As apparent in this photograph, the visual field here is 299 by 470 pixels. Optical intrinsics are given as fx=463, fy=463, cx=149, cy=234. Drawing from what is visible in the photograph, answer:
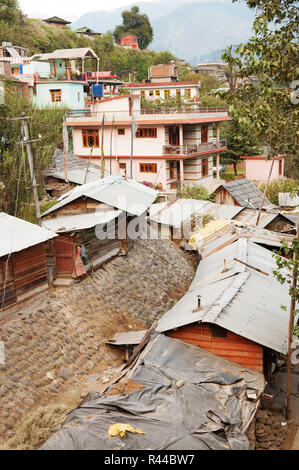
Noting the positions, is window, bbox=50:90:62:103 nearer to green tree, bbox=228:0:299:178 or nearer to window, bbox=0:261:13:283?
window, bbox=0:261:13:283

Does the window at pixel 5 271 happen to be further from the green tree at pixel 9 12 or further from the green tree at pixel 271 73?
the green tree at pixel 9 12

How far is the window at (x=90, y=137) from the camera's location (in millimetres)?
41031

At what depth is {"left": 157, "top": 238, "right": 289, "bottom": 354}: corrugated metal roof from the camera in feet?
46.9

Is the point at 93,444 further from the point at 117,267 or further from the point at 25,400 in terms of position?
the point at 117,267

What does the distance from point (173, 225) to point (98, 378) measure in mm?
13561

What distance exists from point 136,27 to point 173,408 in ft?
363

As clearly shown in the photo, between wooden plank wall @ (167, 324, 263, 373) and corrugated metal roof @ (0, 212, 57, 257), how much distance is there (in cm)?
590

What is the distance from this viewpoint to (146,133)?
38.9m

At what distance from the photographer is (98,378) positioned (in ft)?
50.5

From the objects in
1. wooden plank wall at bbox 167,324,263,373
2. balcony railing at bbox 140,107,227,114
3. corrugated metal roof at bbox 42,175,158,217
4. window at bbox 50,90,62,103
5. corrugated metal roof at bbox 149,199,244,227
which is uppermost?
window at bbox 50,90,62,103

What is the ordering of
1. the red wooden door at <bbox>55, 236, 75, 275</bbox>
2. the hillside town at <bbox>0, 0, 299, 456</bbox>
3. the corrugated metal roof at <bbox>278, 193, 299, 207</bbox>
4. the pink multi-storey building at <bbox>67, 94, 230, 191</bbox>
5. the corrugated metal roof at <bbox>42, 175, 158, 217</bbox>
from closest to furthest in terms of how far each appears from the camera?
1. the hillside town at <bbox>0, 0, 299, 456</bbox>
2. the red wooden door at <bbox>55, 236, 75, 275</bbox>
3. the corrugated metal roof at <bbox>42, 175, 158, 217</bbox>
4. the corrugated metal roof at <bbox>278, 193, 299, 207</bbox>
5. the pink multi-storey building at <bbox>67, 94, 230, 191</bbox>

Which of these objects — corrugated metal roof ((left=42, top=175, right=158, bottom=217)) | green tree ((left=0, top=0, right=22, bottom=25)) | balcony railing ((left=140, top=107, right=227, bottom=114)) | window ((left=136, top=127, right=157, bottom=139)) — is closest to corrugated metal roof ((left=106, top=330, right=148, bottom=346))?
corrugated metal roof ((left=42, top=175, right=158, bottom=217))

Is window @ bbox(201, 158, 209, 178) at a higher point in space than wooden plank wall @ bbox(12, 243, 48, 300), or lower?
higher

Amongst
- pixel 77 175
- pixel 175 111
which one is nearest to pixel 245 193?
pixel 175 111
